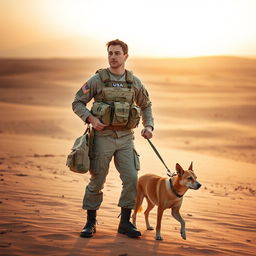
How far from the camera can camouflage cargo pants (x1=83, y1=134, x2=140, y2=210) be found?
6223mm

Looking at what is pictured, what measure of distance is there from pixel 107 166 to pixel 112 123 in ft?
1.82

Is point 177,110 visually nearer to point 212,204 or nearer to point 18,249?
point 212,204

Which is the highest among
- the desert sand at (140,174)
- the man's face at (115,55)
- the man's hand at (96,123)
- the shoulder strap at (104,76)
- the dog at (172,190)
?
the man's face at (115,55)

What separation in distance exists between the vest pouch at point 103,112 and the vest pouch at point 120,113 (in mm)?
74

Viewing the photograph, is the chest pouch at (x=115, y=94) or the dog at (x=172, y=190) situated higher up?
the chest pouch at (x=115, y=94)

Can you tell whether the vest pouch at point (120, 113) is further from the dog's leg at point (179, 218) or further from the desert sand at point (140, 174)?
the desert sand at point (140, 174)

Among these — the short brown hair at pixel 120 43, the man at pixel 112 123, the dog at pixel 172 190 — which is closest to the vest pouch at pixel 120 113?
the man at pixel 112 123

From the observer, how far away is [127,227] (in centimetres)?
628

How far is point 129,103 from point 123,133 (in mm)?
385

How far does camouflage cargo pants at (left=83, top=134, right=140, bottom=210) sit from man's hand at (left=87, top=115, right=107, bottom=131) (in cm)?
19

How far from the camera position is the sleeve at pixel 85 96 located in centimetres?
621

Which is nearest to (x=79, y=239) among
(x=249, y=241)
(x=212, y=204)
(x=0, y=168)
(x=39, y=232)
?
(x=39, y=232)

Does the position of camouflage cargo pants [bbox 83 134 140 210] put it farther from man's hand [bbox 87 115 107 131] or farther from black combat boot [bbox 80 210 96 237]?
man's hand [bbox 87 115 107 131]

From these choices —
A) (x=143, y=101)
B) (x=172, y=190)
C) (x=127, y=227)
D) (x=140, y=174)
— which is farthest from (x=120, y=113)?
(x=140, y=174)
